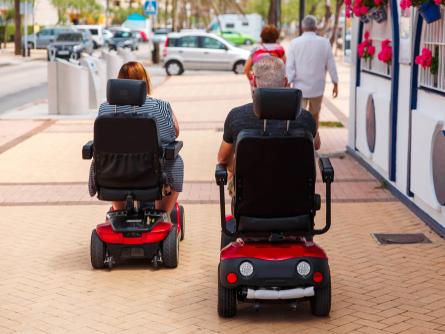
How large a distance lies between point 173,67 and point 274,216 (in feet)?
104

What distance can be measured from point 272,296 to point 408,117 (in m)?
4.67

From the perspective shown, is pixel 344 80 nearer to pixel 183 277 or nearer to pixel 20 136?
pixel 20 136

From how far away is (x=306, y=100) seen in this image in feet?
44.2

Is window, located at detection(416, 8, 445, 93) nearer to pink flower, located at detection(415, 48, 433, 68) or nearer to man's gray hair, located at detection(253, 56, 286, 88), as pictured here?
pink flower, located at detection(415, 48, 433, 68)

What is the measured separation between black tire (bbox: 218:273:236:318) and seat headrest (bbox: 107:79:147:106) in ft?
5.42

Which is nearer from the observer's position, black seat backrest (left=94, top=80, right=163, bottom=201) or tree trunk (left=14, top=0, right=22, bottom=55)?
black seat backrest (left=94, top=80, right=163, bottom=201)

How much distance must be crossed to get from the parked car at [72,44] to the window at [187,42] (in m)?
5.19

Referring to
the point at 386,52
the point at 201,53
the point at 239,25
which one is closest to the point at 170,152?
the point at 386,52

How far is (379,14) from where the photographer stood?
1215 centimetres

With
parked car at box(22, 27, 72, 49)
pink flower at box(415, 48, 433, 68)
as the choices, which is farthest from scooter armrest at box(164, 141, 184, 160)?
parked car at box(22, 27, 72, 49)

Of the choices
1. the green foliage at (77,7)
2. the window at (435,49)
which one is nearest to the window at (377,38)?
the window at (435,49)

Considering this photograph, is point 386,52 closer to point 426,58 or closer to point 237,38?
point 426,58

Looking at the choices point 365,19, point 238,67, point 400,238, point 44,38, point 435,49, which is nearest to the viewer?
point 400,238

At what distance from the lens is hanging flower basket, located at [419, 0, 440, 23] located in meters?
8.99
